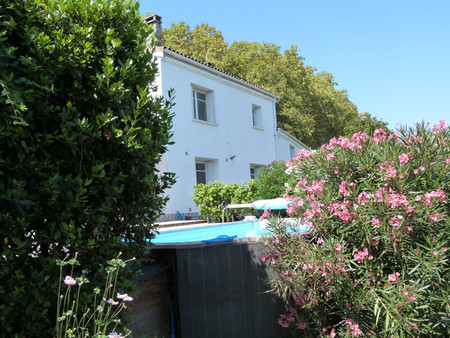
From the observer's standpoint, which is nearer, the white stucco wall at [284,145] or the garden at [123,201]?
the garden at [123,201]

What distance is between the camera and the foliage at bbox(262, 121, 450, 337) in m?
3.80

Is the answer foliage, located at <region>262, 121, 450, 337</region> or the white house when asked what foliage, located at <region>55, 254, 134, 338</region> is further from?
the white house

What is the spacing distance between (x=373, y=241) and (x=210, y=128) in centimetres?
1333

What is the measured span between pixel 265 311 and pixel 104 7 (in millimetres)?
4050

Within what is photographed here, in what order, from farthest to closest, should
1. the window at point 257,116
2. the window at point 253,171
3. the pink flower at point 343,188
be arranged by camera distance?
the window at point 257,116
the window at point 253,171
the pink flower at point 343,188

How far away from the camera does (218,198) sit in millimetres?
13969

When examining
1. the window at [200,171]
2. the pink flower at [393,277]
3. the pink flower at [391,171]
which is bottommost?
the pink flower at [393,277]

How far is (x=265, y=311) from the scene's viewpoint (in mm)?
4953

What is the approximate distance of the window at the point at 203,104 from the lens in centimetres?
1664

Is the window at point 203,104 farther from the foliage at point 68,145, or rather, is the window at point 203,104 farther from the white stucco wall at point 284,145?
the foliage at point 68,145

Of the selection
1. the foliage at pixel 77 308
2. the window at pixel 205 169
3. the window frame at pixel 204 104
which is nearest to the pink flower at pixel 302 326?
the foliage at pixel 77 308

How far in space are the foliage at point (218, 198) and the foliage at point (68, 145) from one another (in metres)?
10.3

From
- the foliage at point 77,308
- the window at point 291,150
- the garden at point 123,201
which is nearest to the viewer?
the foliage at point 77,308

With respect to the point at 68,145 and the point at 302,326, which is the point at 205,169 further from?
the point at 68,145
